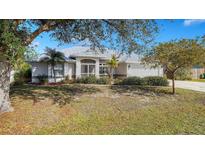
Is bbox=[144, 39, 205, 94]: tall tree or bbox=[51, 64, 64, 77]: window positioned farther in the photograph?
bbox=[51, 64, 64, 77]: window

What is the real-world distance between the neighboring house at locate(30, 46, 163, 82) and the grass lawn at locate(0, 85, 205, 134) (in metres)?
7.84

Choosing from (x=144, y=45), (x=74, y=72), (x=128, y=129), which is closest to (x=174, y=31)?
(x=144, y=45)

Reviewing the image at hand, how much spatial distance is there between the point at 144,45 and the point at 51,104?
4.86 metres

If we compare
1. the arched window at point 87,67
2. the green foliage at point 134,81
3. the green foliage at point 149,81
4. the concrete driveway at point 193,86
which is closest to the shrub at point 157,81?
the green foliage at point 149,81

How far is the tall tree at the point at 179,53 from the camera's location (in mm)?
9237

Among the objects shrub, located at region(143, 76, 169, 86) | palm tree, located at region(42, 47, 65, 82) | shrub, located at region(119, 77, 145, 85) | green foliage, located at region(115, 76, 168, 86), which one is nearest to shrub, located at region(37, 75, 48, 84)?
palm tree, located at region(42, 47, 65, 82)

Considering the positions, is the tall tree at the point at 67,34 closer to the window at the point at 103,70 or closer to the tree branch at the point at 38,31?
the tree branch at the point at 38,31

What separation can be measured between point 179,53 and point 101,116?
5472 millimetres

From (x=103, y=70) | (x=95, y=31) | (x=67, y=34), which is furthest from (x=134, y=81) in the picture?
(x=67, y=34)

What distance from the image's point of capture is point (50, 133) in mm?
5066

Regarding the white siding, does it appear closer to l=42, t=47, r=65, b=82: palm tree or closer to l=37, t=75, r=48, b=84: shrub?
l=37, t=75, r=48, b=84: shrub

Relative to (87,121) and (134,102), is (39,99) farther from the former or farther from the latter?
(134,102)

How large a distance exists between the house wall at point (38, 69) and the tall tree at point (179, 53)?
30.0 ft

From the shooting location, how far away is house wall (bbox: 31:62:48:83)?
15477mm
